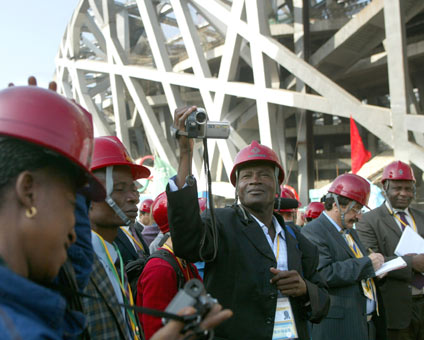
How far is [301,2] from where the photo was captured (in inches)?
734

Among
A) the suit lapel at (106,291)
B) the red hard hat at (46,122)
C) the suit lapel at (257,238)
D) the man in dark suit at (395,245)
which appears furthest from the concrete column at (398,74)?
the red hard hat at (46,122)

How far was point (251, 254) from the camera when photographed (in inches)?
99.0

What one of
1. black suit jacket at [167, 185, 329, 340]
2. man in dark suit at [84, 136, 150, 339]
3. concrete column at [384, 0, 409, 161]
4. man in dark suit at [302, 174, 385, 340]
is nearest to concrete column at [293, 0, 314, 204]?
concrete column at [384, 0, 409, 161]

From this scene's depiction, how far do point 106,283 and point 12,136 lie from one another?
91 cm

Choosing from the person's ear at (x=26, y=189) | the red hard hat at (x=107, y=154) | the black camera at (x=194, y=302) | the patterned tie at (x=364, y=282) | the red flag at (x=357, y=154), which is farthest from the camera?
the red flag at (x=357, y=154)

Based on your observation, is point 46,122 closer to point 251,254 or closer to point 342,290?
point 251,254

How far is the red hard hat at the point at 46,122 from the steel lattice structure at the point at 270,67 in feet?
43.6

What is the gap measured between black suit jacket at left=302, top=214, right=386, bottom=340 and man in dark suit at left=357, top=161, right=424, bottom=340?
24.0 inches

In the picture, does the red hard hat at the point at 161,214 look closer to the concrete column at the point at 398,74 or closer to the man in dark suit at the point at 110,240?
the man in dark suit at the point at 110,240

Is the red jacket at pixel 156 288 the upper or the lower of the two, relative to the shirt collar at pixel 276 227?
lower

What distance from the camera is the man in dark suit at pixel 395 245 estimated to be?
4.29 m

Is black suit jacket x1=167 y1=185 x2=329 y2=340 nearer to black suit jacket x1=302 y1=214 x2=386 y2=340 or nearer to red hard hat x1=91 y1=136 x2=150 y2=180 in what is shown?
red hard hat x1=91 y1=136 x2=150 y2=180

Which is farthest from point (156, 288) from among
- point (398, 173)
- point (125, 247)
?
point (398, 173)

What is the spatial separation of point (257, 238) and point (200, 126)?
2.77 feet
